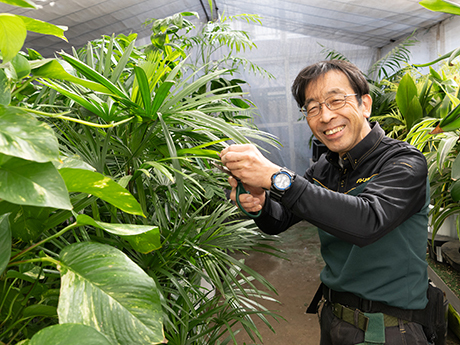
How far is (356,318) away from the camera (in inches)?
38.7

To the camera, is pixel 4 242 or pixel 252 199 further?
pixel 252 199

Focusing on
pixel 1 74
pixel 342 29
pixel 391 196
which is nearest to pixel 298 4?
pixel 342 29

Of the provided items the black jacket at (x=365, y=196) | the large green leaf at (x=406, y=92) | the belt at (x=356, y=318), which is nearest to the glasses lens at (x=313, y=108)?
the black jacket at (x=365, y=196)

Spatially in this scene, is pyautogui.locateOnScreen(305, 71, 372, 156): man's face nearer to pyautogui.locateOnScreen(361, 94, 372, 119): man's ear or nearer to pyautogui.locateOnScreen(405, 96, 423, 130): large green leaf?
pyautogui.locateOnScreen(361, 94, 372, 119): man's ear

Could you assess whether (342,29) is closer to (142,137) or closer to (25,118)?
(142,137)

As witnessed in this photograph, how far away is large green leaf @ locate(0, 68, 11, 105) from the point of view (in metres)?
0.38

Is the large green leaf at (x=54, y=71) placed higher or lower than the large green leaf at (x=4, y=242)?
higher

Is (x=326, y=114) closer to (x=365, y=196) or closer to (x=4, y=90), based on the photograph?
(x=365, y=196)

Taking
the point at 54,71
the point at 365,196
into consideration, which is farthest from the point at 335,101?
the point at 54,71

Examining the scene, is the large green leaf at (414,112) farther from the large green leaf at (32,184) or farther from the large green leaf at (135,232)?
the large green leaf at (32,184)

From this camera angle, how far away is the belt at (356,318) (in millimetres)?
955

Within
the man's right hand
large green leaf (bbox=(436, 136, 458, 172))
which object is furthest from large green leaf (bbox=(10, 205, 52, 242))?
large green leaf (bbox=(436, 136, 458, 172))

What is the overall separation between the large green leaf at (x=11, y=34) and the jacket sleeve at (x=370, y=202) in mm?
562

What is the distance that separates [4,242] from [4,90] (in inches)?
6.7
